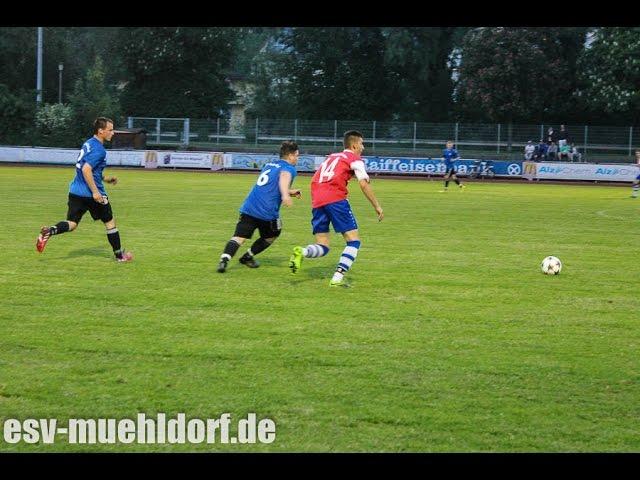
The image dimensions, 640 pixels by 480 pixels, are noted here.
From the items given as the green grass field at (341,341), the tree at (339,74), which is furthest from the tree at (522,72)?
the green grass field at (341,341)

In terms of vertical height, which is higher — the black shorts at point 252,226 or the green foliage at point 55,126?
the green foliage at point 55,126

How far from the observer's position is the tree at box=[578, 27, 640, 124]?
172 ft

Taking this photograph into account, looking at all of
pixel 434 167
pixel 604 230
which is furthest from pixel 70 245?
pixel 434 167

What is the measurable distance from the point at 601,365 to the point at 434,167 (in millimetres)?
37893

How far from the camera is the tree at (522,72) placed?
5591 cm

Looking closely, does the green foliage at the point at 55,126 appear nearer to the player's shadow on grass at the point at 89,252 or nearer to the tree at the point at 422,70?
the tree at the point at 422,70

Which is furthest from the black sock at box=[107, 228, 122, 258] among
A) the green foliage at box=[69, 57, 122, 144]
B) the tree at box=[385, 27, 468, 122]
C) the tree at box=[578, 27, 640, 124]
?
the tree at box=[385, 27, 468, 122]

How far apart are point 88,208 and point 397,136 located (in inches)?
1565

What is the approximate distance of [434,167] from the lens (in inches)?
1773

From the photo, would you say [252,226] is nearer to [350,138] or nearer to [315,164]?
[350,138]

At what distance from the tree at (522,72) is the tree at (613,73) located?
141 cm

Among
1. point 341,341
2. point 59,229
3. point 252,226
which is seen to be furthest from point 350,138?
point 59,229

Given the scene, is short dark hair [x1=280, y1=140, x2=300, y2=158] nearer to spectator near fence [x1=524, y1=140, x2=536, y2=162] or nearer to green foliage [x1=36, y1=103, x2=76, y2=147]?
spectator near fence [x1=524, y1=140, x2=536, y2=162]

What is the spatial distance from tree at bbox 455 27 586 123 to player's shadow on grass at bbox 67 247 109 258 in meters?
44.9
